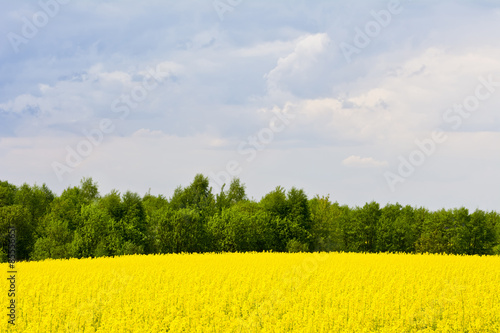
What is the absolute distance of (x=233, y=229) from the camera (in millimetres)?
43969

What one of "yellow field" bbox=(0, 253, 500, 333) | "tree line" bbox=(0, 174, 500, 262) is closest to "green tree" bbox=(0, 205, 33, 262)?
"tree line" bbox=(0, 174, 500, 262)

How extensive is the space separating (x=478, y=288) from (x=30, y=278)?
1965 cm

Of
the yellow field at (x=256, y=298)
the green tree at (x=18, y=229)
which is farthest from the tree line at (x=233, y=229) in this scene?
the yellow field at (x=256, y=298)

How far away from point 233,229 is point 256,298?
85.7ft

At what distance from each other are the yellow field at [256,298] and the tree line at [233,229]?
15.4m

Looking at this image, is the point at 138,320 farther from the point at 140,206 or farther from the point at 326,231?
the point at 326,231

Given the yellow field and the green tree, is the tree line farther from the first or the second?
the yellow field

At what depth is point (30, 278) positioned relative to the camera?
22.4m

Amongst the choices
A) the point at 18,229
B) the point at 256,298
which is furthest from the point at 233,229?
the point at 18,229

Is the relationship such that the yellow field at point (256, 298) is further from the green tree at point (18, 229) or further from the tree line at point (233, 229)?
the green tree at point (18, 229)

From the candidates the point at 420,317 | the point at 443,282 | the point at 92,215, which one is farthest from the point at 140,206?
the point at 420,317

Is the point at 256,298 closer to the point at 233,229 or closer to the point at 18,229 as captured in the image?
the point at 233,229

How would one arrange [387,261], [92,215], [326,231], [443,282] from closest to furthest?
[443,282] → [387,261] → [92,215] → [326,231]

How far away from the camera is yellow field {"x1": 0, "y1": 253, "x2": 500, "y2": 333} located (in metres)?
14.2
